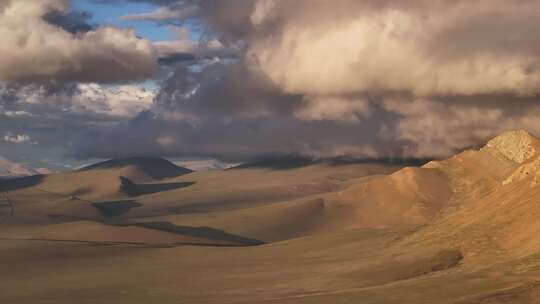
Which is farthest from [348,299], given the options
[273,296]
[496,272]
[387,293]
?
[496,272]

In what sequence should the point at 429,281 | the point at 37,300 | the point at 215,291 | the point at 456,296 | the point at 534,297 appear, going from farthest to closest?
the point at 215,291, the point at 37,300, the point at 429,281, the point at 456,296, the point at 534,297

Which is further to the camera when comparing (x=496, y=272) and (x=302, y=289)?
(x=302, y=289)

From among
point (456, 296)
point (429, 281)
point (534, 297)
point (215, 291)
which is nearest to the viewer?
point (534, 297)

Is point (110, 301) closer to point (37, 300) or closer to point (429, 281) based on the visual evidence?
point (37, 300)

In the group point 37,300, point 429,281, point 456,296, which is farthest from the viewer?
point 37,300

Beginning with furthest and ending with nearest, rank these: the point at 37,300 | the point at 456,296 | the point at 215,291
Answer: the point at 215,291, the point at 37,300, the point at 456,296

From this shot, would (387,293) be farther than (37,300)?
No

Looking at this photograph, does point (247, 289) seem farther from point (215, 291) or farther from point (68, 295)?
point (68, 295)

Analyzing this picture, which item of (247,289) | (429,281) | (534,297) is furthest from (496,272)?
(247,289)
